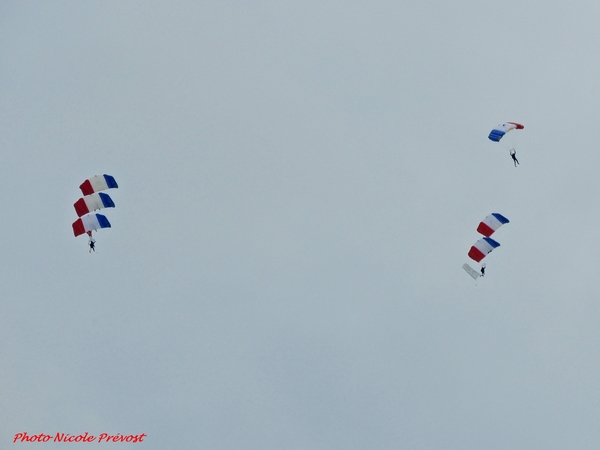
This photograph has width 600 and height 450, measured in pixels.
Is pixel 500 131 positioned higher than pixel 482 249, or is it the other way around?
pixel 500 131

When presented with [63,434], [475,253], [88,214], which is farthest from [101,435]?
[475,253]

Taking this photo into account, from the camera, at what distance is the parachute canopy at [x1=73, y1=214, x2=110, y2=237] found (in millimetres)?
72812

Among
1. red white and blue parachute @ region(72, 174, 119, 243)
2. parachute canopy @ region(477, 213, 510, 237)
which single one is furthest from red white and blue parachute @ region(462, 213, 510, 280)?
red white and blue parachute @ region(72, 174, 119, 243)

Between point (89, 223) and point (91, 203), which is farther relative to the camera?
point (89, 223)

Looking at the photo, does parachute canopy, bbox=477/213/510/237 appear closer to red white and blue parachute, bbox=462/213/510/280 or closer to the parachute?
red white and blue parachute, bbox=462/213/510/280

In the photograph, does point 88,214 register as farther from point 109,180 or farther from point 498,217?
point 498,217

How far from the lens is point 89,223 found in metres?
73.1

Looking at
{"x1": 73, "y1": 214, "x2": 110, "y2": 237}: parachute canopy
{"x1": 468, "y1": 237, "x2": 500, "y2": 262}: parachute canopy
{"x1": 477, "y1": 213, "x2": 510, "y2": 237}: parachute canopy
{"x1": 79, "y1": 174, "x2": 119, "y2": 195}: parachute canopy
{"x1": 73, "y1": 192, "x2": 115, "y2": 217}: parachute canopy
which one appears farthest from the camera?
{"x1": 477, "y1": 213, "x2": 510, "y2": 237}: parachute canopy

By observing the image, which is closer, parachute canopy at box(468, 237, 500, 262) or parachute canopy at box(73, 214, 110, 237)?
parachute canopy at box(73, 214, 110, 237)

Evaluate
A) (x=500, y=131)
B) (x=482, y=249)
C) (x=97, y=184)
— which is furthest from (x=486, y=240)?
(x=97, y=184)

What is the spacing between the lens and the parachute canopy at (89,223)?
7281cm

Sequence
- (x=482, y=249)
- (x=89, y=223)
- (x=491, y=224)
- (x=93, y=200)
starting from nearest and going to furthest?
(x=93, y=200) < (x=89, y=223) < (x=482, y=249) < (x=491, y=224)

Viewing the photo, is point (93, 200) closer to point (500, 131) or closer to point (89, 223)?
point (89, 223)

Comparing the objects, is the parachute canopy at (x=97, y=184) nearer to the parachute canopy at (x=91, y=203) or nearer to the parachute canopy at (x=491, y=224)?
the parachute canopy at (x=91, y=203)
